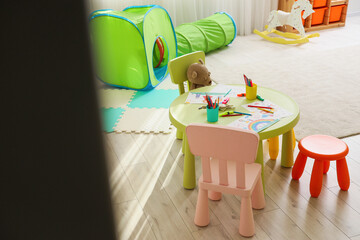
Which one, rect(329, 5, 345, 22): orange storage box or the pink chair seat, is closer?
the pink chair seat

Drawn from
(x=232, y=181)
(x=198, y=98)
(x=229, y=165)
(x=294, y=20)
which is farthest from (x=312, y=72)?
(x=232, y=181)

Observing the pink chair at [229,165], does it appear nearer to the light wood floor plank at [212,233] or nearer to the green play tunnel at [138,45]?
the light wood floor plank at [212,233]

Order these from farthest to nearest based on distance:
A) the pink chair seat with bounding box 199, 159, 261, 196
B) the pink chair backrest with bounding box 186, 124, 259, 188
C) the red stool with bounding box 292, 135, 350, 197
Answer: the red stool with bounding box 292, 135, 350, 197
the pink chair seat with bounding box 199, 159, 261, 196
the pink chair backrest with bounding box 186, 124, 259, 188

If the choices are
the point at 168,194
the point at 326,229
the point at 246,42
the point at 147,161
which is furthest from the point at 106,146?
the point at 246,42

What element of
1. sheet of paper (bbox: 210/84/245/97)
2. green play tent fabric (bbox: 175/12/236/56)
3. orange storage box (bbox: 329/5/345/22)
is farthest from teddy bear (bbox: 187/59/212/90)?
orange storage box (bbox: 329/5/345/22)

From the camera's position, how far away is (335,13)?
497cm

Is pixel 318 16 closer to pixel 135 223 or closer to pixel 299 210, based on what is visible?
pixel 299 210

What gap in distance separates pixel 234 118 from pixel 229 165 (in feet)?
0.90

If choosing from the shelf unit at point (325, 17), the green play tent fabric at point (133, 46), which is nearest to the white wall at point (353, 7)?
the shelf unit at point (325, 17)

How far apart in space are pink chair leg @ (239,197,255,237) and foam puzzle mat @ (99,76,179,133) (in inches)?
43.1

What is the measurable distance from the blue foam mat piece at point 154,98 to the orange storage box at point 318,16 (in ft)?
8.49

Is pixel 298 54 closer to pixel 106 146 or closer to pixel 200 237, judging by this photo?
pixel 200 237

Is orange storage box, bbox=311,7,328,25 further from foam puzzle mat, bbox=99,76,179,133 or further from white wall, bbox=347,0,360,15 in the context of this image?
foam puzzle mat, bbox=99,76,179,133

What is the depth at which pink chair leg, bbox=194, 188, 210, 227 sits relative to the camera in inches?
65.2
